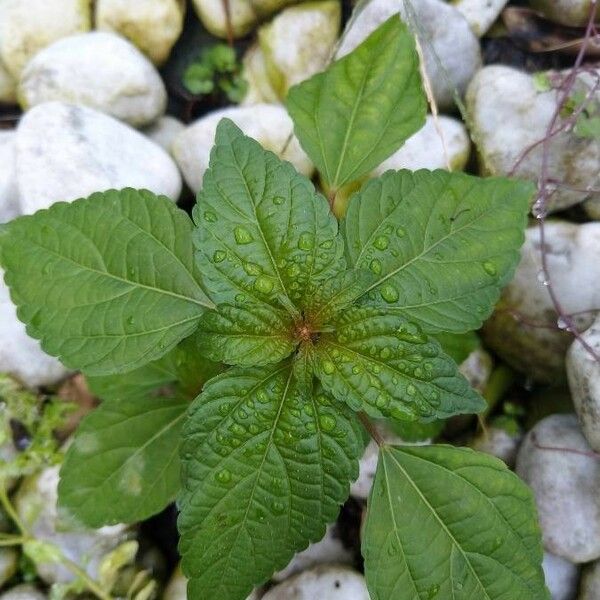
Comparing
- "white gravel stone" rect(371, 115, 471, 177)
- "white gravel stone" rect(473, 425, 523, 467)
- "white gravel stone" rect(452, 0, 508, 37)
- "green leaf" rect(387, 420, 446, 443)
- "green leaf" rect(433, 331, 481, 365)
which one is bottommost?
"white gravel stone" rect(473, 425, 523, 467)

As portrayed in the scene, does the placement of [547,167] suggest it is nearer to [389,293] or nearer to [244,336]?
[389,293]

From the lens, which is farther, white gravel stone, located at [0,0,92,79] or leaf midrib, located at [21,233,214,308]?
white gravel stone, located at [0,0,92,79]

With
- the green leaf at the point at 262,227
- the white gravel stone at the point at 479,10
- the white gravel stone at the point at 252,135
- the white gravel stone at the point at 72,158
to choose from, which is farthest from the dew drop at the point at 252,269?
the white gravel stone at the point at 479,10

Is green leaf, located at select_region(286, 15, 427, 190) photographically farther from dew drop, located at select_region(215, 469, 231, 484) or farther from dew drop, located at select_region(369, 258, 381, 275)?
dew drop, located at select_region(215, 469, 231, 484)

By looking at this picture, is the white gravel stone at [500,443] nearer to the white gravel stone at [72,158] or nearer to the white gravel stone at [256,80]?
the white gravel stone at [72,158]

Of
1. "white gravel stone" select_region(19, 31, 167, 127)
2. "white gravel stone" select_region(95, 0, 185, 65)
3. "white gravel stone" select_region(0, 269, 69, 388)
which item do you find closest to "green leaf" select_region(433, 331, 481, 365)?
"white gravel stone" select_region(0, 269, 69, 388)

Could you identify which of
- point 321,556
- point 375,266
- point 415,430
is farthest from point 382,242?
point 321,556
